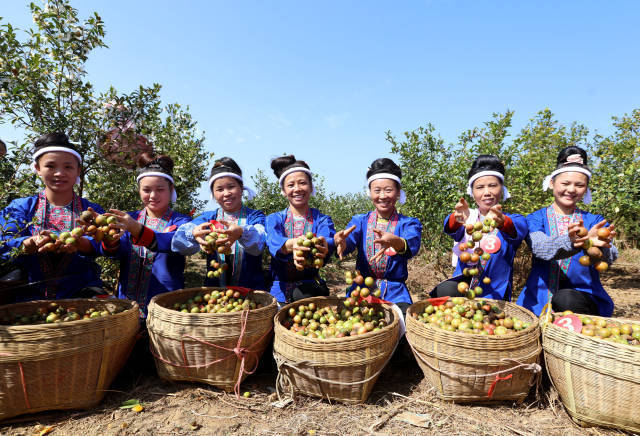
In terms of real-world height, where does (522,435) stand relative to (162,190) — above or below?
below

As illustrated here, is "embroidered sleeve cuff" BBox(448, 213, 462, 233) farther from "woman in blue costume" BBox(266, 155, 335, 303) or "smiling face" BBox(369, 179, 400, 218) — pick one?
"woman in blue costume" BBox(266, 155, 335, 303)

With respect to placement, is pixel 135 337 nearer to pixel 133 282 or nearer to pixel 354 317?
Answer: pixel 133 282

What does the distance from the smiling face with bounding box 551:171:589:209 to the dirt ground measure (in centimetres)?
206

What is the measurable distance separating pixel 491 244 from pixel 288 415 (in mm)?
3050

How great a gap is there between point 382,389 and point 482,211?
249 centimetres

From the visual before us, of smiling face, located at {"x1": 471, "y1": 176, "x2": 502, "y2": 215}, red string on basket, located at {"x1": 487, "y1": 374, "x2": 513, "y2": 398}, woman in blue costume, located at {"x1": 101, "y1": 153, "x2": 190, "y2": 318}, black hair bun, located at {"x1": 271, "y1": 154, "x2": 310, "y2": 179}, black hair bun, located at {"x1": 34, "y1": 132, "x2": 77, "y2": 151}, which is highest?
black hair bun, located at {"x1": 34, "y1": 132, "x2": 77, "y2": 151}

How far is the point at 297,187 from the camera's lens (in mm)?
4273

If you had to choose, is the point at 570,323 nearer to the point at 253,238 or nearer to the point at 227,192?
the point at 253,238

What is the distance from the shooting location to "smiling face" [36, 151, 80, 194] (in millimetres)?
3820

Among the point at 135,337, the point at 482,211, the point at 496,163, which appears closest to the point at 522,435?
the point at 482,211

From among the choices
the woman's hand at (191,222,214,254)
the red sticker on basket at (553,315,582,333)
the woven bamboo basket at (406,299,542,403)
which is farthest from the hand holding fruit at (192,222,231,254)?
the red sticker on basket at (553,315,582,333)

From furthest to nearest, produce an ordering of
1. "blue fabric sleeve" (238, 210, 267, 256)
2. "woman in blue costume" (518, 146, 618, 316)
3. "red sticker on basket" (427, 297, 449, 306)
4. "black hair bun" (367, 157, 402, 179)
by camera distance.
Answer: "black hair bun" (367, 157, 402, 179) < "blue fabric sleeve" (238, 210, 267, 256) < "red sticker on basket" (427, 297, 449, 306) < "woman in blue costume" (518, 146, 618, 316)

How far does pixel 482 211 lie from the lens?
14.0ft

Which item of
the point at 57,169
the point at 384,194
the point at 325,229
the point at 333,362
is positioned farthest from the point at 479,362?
the point at 57,169
